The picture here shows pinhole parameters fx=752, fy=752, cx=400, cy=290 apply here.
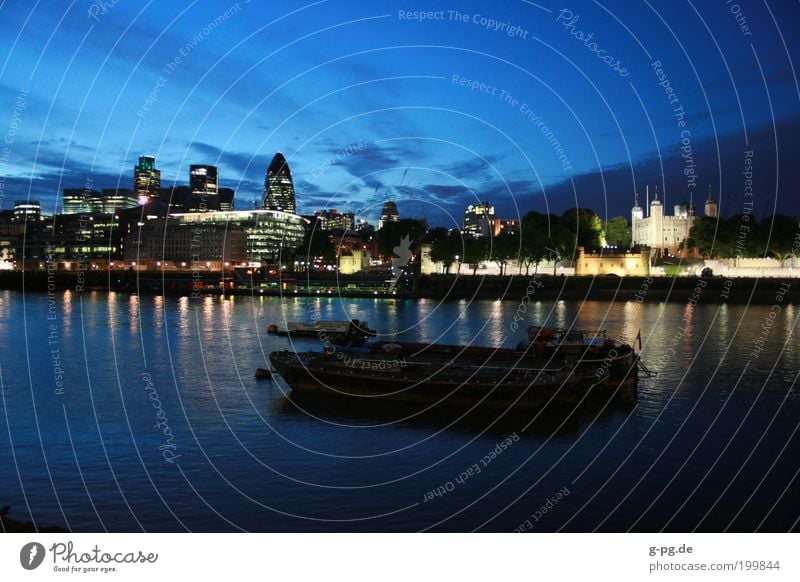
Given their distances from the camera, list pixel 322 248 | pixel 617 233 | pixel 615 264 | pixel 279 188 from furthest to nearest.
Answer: pixel 279 188 → pixel 322 248 → pixel 617 233 → pixel 615 264

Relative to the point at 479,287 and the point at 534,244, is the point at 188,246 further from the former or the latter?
the point at 534,244

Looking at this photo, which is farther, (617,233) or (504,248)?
(617,233)

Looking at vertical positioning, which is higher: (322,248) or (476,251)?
(322,248)

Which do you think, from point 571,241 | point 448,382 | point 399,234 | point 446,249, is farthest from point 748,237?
point 448,382

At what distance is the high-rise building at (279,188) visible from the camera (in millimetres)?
157250

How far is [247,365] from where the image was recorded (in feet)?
117

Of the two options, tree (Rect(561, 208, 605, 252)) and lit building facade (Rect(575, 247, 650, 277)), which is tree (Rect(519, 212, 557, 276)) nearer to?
lit building facade (Rect(575, 247, 650, 277))

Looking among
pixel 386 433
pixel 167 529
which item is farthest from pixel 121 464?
pixel 386 433

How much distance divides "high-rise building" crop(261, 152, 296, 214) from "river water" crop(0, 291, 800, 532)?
123512 mm

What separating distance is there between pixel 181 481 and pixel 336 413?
8.14 m

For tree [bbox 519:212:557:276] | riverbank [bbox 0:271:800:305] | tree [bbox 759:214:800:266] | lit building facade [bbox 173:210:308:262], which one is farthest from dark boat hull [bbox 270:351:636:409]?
lit building facade [bbox 173:210:308:262]

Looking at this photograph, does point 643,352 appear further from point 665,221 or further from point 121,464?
point 665,221

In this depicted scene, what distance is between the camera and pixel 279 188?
170250mm

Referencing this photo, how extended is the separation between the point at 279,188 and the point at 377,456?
511ft
